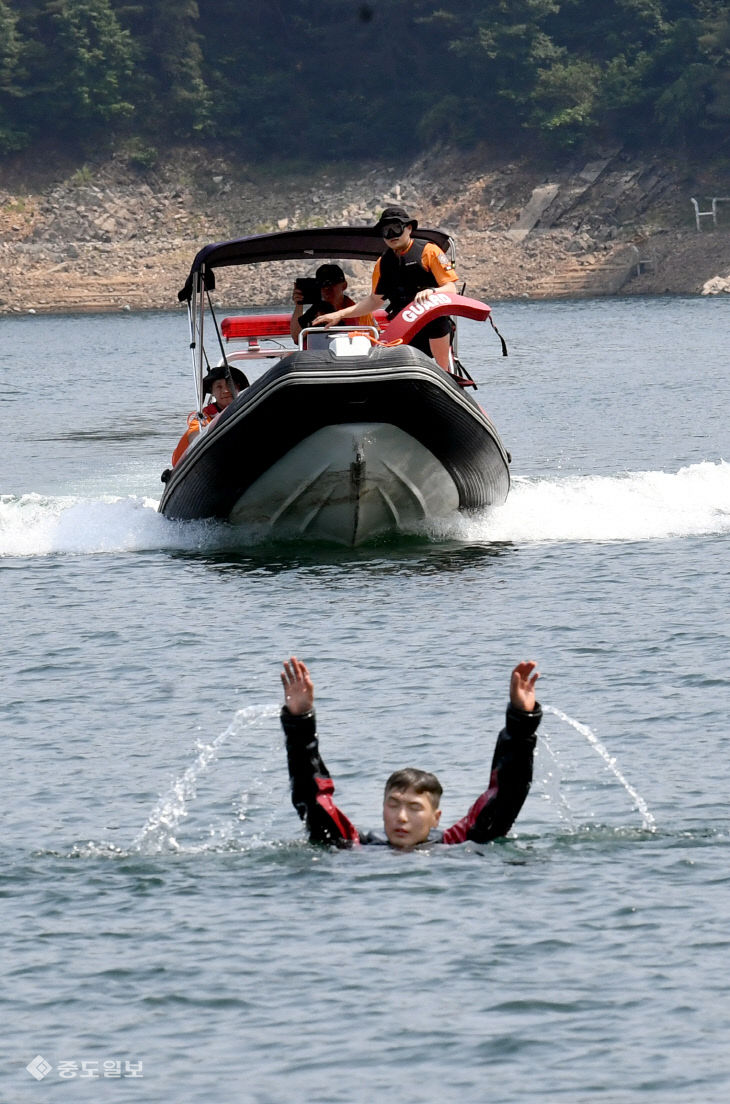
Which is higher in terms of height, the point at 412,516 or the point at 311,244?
the point at 311,244

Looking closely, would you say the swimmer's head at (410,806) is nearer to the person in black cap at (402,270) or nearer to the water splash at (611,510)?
the person in black cap at (402,270)

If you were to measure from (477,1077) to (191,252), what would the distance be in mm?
74282

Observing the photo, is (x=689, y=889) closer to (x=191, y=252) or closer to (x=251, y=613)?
(x=251, y=613)

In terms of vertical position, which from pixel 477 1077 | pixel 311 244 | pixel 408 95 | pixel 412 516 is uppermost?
pixel 408 95

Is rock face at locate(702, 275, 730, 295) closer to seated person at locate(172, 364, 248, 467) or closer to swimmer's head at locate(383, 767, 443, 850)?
seated person at locate(172, 364, 248, 467)

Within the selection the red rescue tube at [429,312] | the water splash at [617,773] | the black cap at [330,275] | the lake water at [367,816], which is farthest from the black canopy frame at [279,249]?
the water splash at [617,773]

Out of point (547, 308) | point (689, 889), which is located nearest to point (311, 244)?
point (689, 889)

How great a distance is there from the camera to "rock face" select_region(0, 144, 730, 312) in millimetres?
72562

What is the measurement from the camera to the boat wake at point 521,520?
17.9 m

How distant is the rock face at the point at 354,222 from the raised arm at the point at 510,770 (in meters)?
62.1

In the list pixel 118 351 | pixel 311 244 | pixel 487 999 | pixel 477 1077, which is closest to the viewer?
pixel 477 1077

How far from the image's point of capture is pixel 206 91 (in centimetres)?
9138

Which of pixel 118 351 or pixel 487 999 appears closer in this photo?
pixel 487 999

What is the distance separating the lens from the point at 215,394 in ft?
58.3
